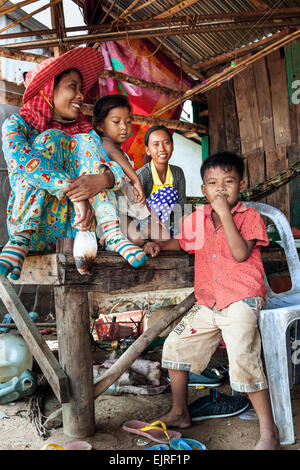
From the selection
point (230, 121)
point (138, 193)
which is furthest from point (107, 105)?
point (230, 121)

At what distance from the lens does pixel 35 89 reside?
2232 millimetres

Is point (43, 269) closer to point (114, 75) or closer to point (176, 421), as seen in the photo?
point (176, 421)

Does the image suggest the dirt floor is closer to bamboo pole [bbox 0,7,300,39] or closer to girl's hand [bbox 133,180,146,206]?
girl's hand [bbox 133,180,146,206]

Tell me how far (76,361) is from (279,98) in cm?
437

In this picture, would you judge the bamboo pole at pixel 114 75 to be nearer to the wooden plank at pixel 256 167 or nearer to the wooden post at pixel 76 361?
the wooden plank at pixel 256 167

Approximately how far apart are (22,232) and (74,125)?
83cm

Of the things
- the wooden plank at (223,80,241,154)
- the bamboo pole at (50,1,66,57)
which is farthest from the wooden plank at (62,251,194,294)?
the wooden plank at (223,80,241,154)

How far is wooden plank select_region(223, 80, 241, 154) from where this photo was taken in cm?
574

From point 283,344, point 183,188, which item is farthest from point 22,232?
point 183,188

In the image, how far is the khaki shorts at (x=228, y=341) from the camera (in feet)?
6.02

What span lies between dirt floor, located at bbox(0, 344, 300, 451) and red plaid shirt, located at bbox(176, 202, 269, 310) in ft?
2.06

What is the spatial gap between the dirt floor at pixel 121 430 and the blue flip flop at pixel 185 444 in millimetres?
92

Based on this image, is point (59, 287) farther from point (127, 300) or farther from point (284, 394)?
point (127, 300)

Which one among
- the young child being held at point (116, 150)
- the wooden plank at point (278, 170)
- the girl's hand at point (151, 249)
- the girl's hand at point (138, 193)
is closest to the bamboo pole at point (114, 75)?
the wooden plank at point (278, 170)
